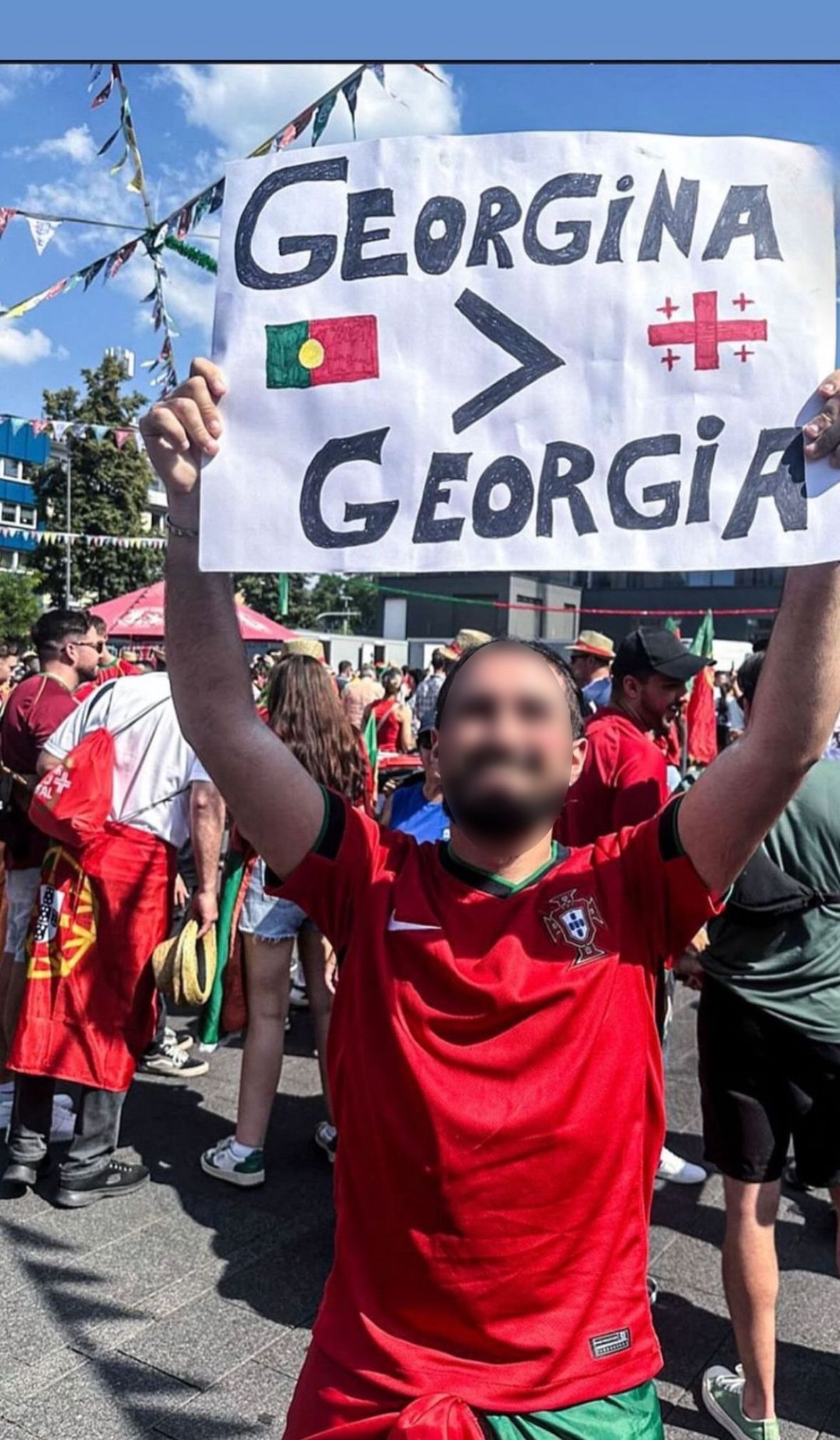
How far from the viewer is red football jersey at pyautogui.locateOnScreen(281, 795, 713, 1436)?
1.54 meters

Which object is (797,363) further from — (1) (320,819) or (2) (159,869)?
(2) (159,869)

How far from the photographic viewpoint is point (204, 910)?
419 cm

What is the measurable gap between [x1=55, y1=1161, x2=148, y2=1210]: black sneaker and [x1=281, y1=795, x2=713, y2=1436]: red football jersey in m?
2.65

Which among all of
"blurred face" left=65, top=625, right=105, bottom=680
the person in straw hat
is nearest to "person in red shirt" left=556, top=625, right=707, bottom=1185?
"blurred face" left=65, top=625, right=105, bottom=680

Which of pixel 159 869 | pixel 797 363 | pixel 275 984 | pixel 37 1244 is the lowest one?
pixel 37 1244

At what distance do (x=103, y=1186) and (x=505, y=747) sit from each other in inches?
123

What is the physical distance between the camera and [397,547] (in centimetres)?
168

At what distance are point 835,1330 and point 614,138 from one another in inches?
129

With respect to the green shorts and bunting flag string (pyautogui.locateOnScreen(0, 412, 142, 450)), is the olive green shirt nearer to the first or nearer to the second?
the green shorts

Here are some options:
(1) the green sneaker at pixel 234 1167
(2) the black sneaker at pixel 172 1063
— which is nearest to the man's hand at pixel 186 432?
(1) the green sneaker at pixel 234 1167

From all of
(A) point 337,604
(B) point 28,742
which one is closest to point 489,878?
(B) point 28,742

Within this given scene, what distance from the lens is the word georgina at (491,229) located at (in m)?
1.65

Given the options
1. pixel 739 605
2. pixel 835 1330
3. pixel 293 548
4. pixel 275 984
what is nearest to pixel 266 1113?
pixel 275 984

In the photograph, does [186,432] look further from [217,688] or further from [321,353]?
[217,688]
